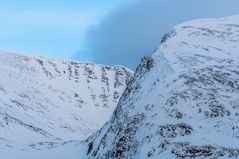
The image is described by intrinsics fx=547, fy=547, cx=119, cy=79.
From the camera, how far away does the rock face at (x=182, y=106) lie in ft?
105

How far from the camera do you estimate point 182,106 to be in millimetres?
36844

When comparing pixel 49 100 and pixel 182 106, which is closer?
pixel 182 106

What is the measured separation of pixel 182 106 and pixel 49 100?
421ft

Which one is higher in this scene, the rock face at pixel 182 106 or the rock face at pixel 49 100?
the rock face at pixel 182 106

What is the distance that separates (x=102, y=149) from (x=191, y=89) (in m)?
9.13

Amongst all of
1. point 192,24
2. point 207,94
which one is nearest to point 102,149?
point 207,94

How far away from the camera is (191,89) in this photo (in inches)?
1528

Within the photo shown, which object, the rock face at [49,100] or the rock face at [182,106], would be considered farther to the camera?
the rock face at [49,100]

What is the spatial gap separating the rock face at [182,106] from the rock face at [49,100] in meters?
40.8

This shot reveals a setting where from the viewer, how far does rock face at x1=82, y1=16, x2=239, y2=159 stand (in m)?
32.0

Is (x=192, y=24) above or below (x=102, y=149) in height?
above

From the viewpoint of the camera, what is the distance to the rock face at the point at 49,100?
10869cm

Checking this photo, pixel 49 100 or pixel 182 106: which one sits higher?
pixel 182 106

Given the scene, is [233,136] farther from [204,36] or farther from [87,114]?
[87,114]
